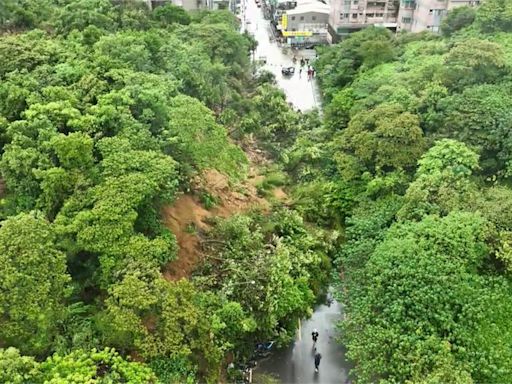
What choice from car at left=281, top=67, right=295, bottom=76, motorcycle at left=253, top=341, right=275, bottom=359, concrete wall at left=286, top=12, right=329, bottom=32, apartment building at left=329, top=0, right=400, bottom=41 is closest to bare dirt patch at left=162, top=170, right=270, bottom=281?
motorcycle at left=253, top=341, right=275, bottom=359

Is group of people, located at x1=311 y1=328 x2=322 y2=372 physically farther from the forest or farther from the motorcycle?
the motorcycle

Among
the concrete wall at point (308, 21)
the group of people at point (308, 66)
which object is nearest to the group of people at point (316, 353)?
the group of people at point (308, 66)

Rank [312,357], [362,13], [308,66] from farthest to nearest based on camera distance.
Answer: [362,13], [308,66], [312,357]

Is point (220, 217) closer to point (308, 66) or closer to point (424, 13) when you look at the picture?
point (308, 66)

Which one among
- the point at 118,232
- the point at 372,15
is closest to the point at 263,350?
the point at 118,232

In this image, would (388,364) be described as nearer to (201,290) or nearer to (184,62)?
(201,290)
